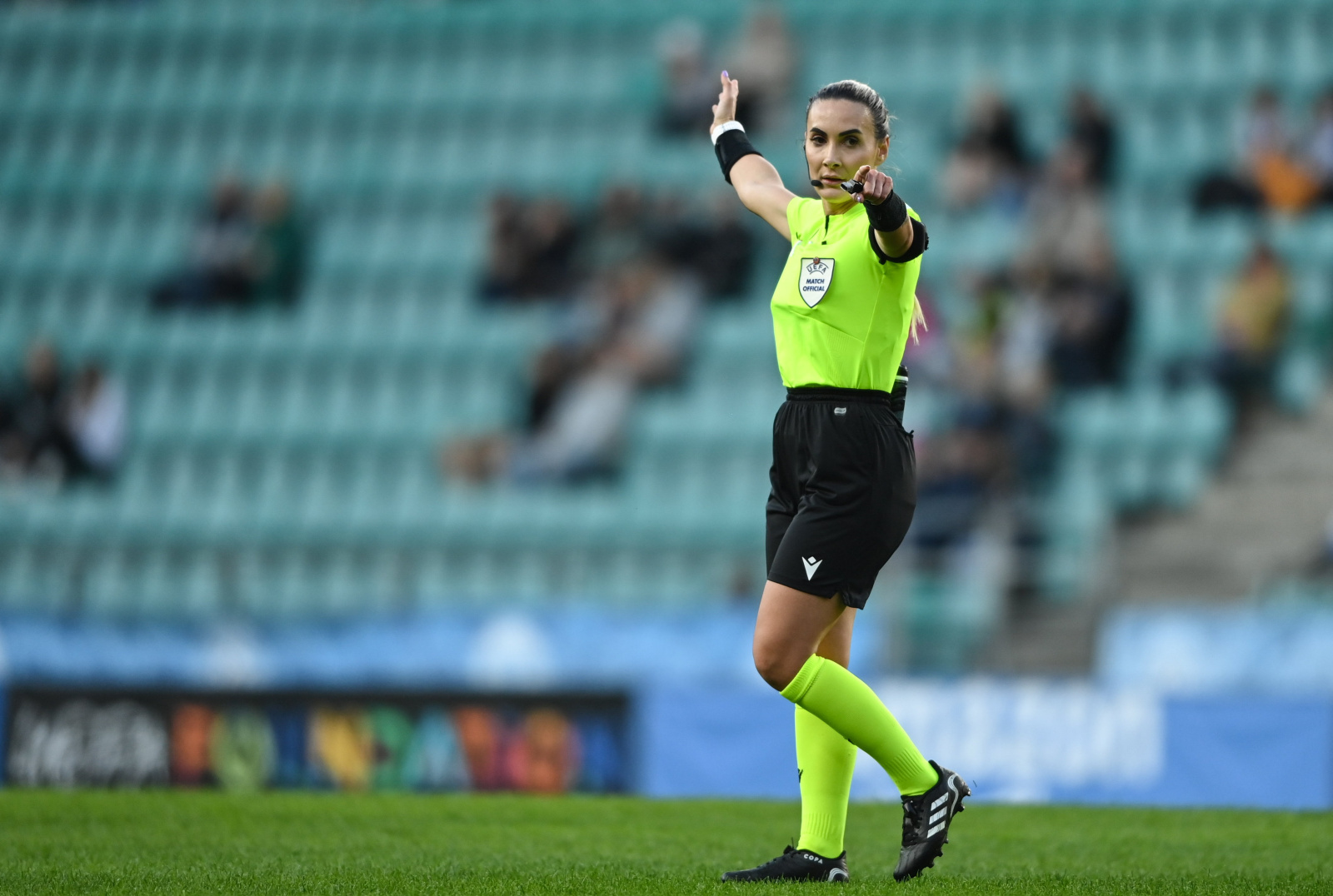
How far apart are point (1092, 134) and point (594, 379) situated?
425 cm

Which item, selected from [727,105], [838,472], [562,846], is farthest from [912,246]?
[562,846]

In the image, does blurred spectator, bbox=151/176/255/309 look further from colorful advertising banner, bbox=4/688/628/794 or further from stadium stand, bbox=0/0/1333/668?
colorful advertising banner, bbox=4/688/628/794

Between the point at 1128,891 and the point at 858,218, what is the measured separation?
6.31 ft

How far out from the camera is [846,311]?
517 cm

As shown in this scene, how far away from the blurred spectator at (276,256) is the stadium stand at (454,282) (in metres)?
0.24

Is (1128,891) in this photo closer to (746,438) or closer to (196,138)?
(746,438)

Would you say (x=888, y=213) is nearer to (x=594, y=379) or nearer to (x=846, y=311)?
(x=846, y=311)

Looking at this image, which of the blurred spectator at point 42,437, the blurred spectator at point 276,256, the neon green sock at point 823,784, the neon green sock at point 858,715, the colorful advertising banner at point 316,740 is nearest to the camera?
the neon green sock at point 858,715

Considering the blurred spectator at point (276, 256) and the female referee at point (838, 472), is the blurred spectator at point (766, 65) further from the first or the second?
the female referee at point (838, 472)

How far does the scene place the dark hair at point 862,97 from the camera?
5227 millimetres

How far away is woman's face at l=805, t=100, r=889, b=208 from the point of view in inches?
205

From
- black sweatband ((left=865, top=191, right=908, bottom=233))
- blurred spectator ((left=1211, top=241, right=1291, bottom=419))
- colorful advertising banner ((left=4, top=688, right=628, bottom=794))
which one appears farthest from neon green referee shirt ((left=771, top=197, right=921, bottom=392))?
blurred spectator ((left=1211, top=241, right=1291, bottom=419))

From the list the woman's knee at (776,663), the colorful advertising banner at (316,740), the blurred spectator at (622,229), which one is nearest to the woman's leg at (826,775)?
the woman's knee at (776,663)

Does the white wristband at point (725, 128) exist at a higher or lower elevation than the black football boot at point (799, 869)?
higher
